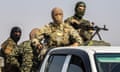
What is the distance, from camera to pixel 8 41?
11.8 metres

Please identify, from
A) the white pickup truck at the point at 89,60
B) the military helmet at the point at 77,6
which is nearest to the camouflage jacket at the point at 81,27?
the military helmet at the point at 77,6

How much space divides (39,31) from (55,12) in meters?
0.48

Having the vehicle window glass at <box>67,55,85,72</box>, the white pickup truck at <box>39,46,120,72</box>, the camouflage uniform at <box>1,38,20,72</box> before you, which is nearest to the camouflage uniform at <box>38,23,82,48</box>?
the camouflage uniform at <box>1,38,20,72</box>

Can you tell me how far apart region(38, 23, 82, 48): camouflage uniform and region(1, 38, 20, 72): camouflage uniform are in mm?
984

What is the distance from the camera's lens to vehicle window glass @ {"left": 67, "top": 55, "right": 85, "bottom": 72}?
6676mm

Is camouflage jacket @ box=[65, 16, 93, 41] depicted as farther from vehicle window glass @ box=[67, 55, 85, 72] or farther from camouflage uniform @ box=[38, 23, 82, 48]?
vehicle window glass @ box=[67, 55, 85, 72]

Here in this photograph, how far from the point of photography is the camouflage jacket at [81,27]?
10.8 metres

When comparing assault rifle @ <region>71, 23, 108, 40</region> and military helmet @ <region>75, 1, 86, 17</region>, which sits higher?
military helmet @ <region>75, 1, 86, 17</region>

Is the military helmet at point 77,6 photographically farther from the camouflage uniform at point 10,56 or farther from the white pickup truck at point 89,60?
the white pickup truck at point 89,60

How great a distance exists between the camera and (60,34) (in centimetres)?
1028

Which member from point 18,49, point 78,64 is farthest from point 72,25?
point 78,64

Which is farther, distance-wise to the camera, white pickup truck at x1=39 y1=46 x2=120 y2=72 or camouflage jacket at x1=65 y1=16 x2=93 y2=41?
camouflage jacket at x1=65 y1=16 x2=93 y2=41

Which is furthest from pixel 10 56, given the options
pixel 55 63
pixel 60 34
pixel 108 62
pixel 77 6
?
pixel 108 62

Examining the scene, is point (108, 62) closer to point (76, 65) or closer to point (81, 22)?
point (76, 65)
